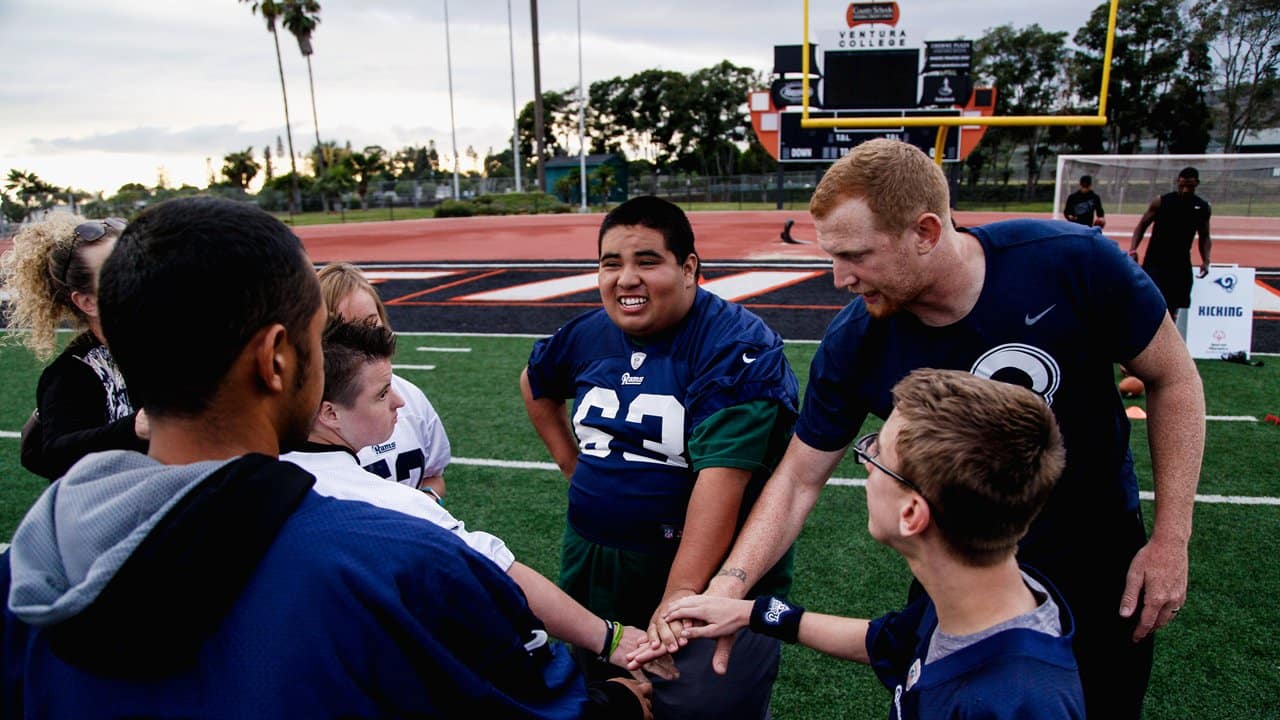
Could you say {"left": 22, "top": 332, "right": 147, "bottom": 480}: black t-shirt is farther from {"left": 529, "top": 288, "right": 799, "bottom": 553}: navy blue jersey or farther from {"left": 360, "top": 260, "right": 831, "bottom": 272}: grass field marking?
{"left": 360, "top": 260, "right": 831, "bottom": 272}: grass field marking

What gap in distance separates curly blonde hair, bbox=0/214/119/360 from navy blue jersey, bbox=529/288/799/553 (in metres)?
1.78

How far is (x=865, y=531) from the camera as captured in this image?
189 inches

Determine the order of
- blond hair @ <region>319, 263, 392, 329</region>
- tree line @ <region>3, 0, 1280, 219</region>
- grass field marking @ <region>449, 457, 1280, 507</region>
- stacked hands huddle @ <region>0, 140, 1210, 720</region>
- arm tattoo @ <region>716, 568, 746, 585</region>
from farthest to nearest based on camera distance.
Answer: tree line @ <region>3, 0, 1280, 219</region> → grass field marking @ <region>449, 457, 1280, 507</region> → blond hair @ <region>319, 263, 392, 329</region> → arm tattoo @ <region>716, 568, 746, 585</region> → stacked hands huddle @ <region>0, 140, 1210, 720</region>

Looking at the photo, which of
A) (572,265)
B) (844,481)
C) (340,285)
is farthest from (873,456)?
(572,265)

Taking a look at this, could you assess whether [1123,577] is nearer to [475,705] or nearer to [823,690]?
[823,690]

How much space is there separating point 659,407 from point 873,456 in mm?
848

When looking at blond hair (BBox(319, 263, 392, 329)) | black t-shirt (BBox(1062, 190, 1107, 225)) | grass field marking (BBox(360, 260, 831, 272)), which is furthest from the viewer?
grass field marking (BBox(360, 260, 831, 272))

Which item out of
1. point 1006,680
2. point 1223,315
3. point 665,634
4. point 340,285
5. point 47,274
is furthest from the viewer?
point 1223,315

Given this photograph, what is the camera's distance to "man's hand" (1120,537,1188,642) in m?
2.04

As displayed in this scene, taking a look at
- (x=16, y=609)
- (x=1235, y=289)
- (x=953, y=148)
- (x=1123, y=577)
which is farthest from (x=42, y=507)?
(x=953, y=148)

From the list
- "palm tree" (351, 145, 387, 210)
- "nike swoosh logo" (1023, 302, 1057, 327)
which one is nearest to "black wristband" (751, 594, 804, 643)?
"nike swoosh logo" (1023, 302, 1057, 327)

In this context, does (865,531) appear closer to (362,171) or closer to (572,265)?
(572,265)

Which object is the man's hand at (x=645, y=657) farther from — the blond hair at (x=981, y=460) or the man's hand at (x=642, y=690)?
the blond hair at (x=981, y=460)

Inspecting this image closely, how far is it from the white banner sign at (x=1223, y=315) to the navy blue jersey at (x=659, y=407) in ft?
25.9
